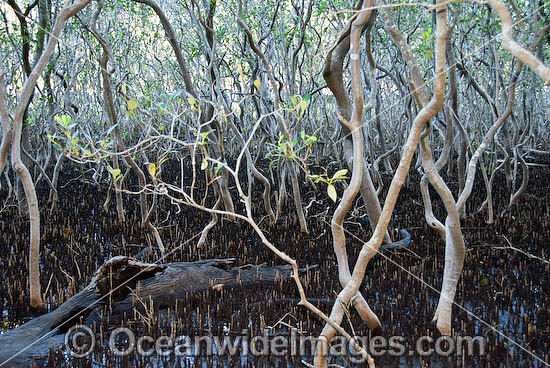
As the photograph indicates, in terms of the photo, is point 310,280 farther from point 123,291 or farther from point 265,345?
point 123,291

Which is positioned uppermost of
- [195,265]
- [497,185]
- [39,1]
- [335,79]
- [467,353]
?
[39,1]

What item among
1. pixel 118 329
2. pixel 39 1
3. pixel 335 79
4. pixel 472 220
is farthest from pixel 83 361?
pixel 472 220

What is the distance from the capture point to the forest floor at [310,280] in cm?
251

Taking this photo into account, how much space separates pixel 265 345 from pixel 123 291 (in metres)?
1.06

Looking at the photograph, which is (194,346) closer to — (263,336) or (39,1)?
(263,336)

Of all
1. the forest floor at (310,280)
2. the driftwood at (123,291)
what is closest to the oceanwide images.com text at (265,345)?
the forest floor at (310,280)

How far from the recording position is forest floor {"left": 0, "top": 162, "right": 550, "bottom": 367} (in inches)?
98.9

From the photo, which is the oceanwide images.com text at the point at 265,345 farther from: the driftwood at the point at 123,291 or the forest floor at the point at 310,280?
the driftwood at the point at 123,291

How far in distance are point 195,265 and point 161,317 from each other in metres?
0.61

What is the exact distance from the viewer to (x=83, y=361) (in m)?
2.41

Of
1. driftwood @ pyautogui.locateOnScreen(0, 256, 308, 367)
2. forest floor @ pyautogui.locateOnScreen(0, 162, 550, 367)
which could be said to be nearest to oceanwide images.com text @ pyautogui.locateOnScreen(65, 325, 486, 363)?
forest floor @ pyautogui.locateOnScreen(0, 162, 550, 367)

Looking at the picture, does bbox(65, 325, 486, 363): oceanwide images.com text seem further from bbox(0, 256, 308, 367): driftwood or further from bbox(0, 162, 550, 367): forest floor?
bbox(0, 256, 308, 367): driftwood

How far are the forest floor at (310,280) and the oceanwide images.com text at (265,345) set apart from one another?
1.4 inches

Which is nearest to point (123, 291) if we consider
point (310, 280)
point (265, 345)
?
point (265, 345)
